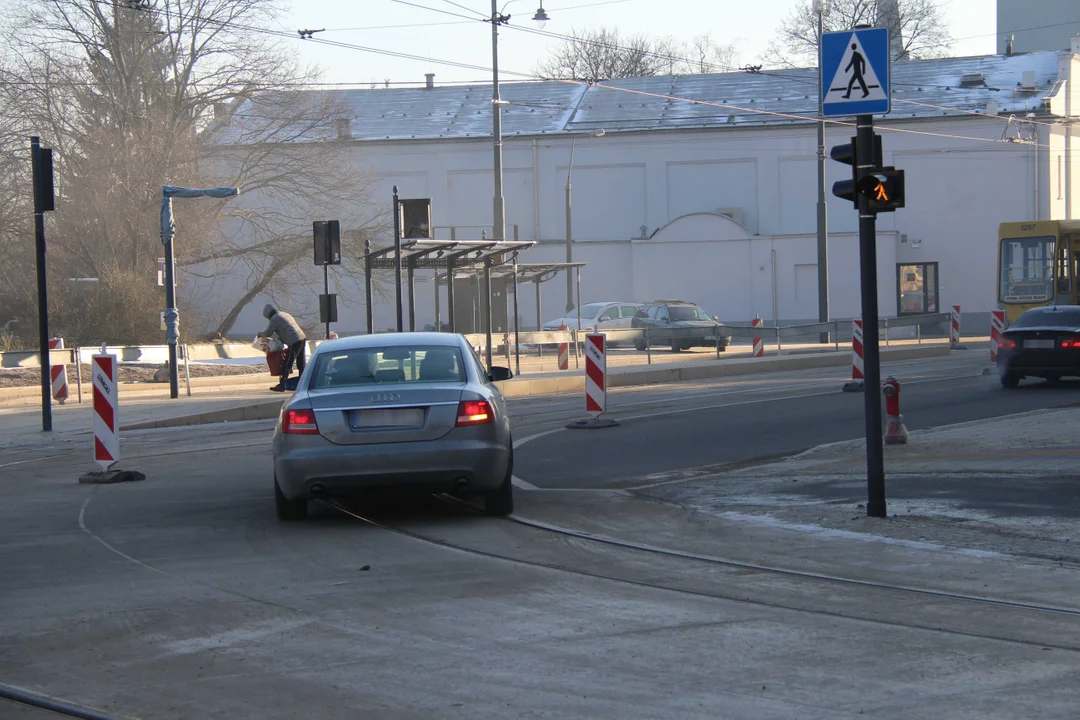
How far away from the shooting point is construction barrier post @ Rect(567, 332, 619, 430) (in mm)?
16562

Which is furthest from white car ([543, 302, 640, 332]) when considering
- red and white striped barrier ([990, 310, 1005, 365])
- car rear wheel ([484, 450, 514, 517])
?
car rear wheel ([484, 450, 514, 517])

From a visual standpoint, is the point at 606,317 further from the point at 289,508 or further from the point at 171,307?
the point at 289,508

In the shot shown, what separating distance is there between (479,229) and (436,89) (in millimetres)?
10663

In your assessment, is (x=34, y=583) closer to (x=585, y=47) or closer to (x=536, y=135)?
(x=536, y=135)

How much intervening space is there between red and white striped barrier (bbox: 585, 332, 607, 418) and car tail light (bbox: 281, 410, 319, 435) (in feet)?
25.7

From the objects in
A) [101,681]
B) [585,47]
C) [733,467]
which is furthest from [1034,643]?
[585,47]

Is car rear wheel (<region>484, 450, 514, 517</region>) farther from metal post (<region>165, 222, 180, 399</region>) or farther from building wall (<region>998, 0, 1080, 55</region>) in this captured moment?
building wall (<region>998, 0, 1080, 55</region>)

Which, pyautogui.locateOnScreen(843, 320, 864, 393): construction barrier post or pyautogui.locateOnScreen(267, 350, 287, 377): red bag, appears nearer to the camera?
pyautogui.locateOnScreen(843, 320, 864, 393): construction barrier post

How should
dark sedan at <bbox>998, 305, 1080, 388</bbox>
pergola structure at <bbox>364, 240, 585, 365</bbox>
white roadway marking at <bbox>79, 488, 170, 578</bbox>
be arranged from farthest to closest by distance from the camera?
pergola structure at <bbox>364, 240, 585, 365</bbox>
dark sedan at <bbox>998, 305, 1080, 388</bbox>
white roadway marking at <bbox>79, 488, 170, 578</bbox>

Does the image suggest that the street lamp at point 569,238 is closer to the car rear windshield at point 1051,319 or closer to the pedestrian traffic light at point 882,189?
the car rear windshield at point 1051,319

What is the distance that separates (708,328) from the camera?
35.8 m

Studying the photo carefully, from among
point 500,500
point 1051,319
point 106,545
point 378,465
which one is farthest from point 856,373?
point 106,545

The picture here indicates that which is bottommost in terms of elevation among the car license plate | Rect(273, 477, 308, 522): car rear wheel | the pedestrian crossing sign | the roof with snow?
Rect(273, 477, 308, 522): car rear wheel

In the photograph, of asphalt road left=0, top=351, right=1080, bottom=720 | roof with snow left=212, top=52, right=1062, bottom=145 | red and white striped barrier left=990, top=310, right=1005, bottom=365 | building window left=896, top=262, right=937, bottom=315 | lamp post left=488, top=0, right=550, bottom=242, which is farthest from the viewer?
roof with snow left=212, top=52, right=1062, bottom=145
